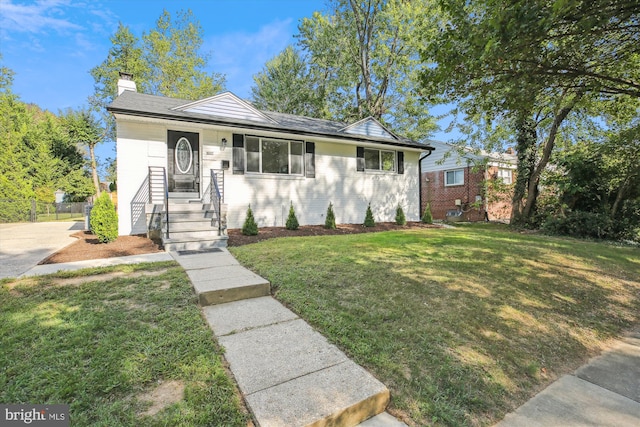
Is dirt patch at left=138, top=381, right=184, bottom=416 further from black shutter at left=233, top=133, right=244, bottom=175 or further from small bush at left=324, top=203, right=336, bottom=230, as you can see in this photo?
small bush at left=324, top=203, right=336, bottom=230

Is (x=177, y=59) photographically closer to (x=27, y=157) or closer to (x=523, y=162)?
(x=27, y=157)

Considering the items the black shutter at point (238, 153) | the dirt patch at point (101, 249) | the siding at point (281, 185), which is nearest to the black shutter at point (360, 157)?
the siding at point (281, 185)

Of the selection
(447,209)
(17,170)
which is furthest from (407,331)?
(17,170)

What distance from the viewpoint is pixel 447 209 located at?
1833 cm

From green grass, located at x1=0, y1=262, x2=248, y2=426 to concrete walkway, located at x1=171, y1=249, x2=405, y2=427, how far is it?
0.44 feet

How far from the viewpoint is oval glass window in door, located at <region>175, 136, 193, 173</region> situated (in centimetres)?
845

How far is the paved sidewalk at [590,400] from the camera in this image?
1.82 meters

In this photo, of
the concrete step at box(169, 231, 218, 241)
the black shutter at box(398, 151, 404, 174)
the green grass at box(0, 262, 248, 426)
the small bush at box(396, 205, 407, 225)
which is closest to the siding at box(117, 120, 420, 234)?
the black shutter at box(398, 151, 404, 174)

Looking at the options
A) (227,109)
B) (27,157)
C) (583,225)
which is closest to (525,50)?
(227,109)

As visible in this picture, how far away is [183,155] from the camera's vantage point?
852 centimetres

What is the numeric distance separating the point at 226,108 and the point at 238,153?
4.93ft

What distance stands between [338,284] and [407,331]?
4.12 ft

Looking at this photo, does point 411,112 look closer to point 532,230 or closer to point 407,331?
point 532,230

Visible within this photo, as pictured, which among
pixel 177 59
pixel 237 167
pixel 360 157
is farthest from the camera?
pixel 177 59
